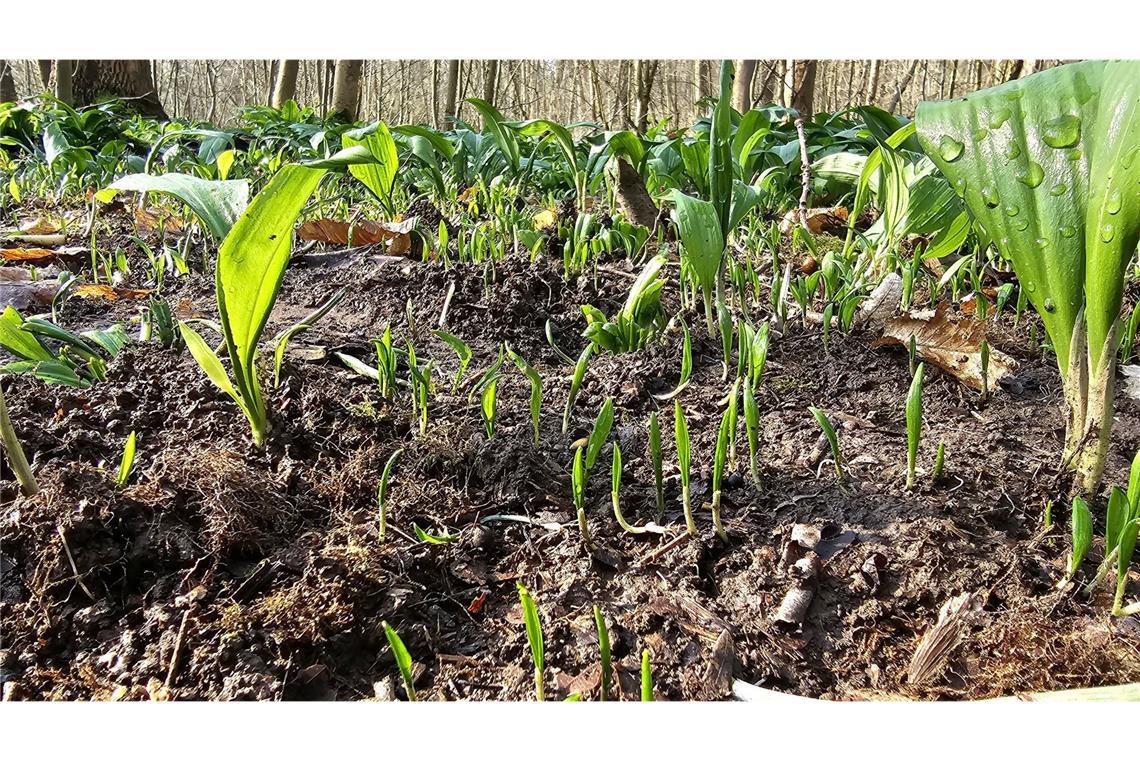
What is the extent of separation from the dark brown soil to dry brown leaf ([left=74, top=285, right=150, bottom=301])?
0.64m

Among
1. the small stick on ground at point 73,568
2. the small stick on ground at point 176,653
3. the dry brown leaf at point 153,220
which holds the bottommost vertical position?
the small stick on ground at point 176,653

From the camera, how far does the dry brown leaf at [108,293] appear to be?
5.98ft

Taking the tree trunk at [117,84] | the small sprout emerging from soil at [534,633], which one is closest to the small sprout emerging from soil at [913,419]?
the small sprout emerging from soil at [534,633]

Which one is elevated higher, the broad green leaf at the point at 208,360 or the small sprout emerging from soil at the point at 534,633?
the broad green leaf at the point at 208,360

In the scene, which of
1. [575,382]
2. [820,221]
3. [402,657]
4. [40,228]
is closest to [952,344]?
[575,382]

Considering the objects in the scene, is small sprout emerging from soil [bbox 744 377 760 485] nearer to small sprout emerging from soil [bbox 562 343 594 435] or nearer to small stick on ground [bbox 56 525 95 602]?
small sprout emerging from soil [bbox 562 343 594 435]

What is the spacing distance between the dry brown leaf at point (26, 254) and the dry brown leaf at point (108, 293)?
1.45ft

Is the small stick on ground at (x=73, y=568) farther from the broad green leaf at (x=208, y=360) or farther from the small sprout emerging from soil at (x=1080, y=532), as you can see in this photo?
the small sprout emerging from soil at (x=1080, y=532)

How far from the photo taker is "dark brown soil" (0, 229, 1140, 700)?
76cm

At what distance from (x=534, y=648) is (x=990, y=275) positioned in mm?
1676

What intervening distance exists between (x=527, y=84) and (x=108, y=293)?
1280cm

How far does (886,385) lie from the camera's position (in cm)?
130

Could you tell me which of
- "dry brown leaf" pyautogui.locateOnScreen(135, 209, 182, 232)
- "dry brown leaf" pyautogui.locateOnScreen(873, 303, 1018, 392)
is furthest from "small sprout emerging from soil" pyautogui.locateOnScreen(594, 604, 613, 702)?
"dry brown leaf" pyautogui.locateOnScreen(135, 209, 182, 232)

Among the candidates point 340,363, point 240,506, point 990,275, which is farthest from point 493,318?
point 990,275
